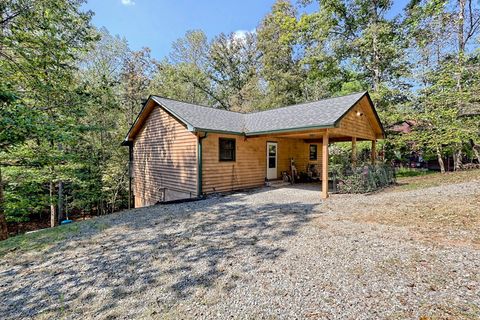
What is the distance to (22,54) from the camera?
7562 mm

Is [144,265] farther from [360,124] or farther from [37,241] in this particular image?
[360,124]

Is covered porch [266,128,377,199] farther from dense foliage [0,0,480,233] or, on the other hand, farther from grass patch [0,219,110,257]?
grass patch [0,219,110,257]

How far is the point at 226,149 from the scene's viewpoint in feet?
32.6

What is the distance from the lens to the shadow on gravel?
2809mm

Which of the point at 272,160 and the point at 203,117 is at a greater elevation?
the point at 203,117

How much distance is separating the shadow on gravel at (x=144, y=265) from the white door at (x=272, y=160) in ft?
18.8

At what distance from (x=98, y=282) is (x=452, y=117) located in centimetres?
1468

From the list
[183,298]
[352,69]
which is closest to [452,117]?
[352,69]

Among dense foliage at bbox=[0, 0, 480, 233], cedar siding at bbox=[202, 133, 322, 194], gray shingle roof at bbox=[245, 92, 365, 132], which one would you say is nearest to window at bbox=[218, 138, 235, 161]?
cedar siding at bbox=[202, 133, 322, 194]

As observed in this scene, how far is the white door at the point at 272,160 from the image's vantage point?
11.6 meters

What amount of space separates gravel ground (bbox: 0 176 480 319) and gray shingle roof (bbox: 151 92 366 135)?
13.5ft

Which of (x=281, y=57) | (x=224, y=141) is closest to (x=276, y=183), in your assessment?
(x=224, y=141)

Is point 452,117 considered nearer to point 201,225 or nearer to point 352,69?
point 352,69

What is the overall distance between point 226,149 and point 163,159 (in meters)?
3.28
